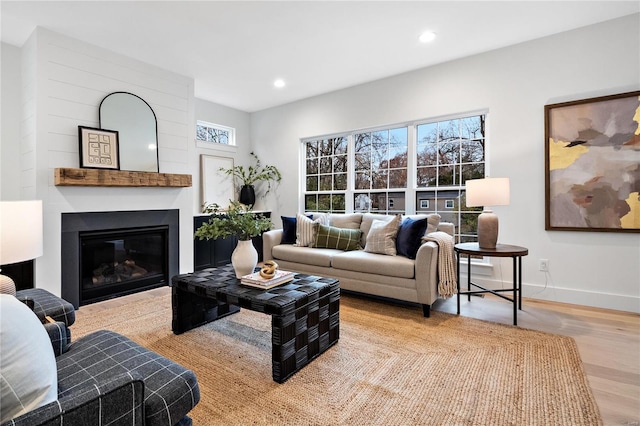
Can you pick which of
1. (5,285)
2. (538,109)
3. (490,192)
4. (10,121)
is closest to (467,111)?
(538,109)

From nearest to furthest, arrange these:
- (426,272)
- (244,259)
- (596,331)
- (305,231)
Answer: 1. (244,259)
2. (596,331)
3. (426,272)
4. (305,231)

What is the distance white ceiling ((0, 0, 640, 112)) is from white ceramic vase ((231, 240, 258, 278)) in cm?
206

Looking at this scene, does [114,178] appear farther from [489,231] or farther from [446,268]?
[489,231]

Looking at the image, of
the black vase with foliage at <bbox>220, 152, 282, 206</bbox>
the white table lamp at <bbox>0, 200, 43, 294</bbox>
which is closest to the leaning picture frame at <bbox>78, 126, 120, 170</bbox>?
the black vase with foliage at <bbox>220, 152, 282, 206</bbox>

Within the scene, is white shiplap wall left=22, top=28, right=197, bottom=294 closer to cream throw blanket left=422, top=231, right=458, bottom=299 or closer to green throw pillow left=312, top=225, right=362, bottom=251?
green throw pillow left=312, top=225, right=362, bottom=251

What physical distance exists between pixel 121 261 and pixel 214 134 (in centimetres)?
255

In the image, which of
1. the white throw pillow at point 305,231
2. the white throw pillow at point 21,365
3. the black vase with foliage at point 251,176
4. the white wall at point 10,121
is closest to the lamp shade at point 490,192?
the white throw pillow at point 305,231

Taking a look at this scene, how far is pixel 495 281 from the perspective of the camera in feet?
11.8

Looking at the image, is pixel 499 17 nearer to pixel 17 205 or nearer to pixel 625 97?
pixel 625 97

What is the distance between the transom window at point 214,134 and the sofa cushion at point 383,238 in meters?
3.19

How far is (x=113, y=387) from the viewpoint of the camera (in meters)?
0.87

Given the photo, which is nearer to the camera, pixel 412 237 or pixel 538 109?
pixel 412 237

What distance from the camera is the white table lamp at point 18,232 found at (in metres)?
1.39

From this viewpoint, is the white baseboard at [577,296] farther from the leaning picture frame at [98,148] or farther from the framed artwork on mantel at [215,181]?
the leaning picture frame at [98,148]
